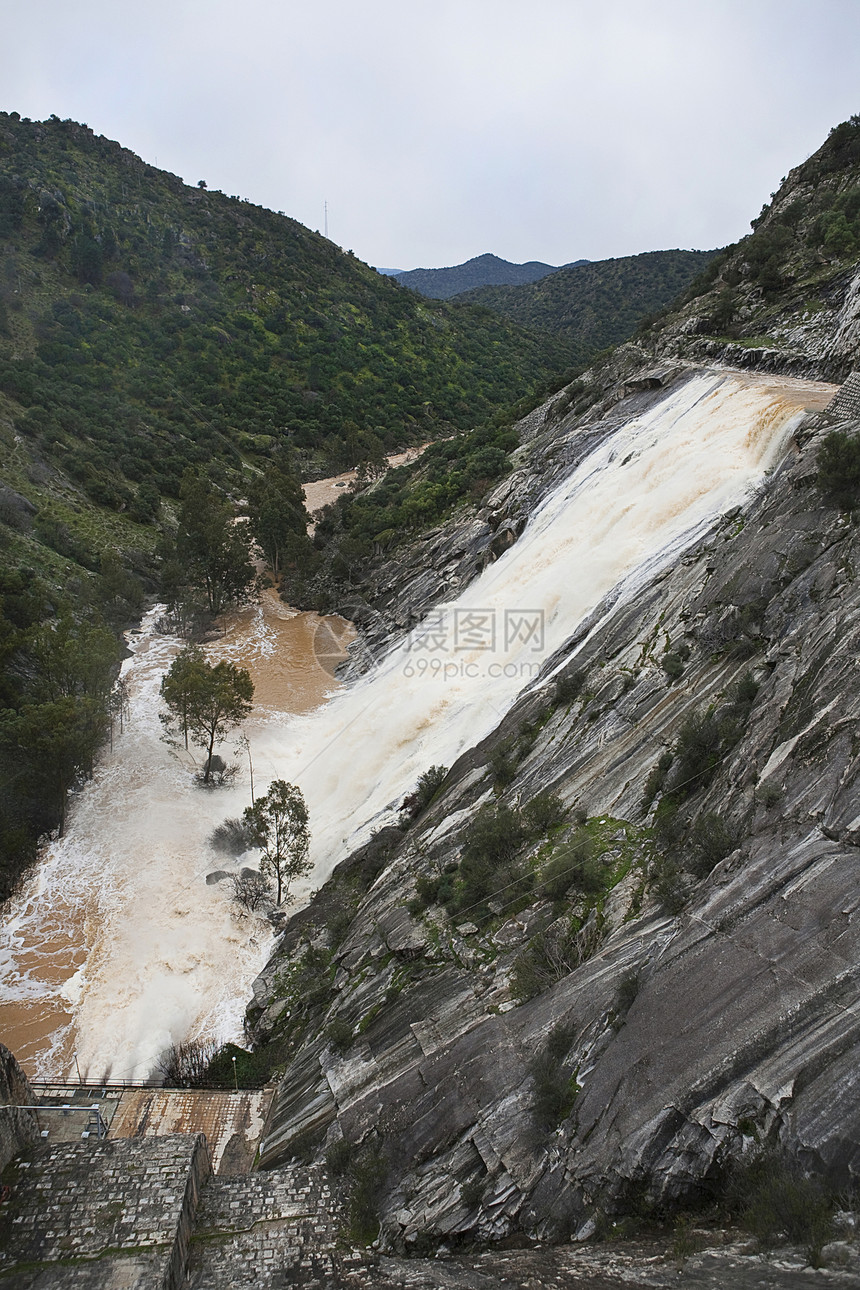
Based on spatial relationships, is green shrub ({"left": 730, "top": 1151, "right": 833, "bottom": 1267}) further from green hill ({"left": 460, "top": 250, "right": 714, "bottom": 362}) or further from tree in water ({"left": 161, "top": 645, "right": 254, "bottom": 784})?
green hill ({"left": 460, "top": 250, "right": 714, "bottom": 362})

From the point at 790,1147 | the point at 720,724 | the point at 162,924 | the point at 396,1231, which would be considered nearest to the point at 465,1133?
the point at 396,1231

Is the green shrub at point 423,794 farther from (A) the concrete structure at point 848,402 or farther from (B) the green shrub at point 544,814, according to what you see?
(A) the concrete structure at point 848,402

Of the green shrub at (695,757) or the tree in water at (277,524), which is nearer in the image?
the green shrub at (695,757)

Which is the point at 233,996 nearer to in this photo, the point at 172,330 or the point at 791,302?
the point at 791,302

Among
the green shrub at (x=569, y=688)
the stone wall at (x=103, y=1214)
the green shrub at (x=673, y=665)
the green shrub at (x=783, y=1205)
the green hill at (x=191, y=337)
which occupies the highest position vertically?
the green hill at (x=191, y=337)

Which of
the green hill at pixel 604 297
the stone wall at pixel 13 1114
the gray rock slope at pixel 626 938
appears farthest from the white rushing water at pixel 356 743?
the green hill at pixel 604 297

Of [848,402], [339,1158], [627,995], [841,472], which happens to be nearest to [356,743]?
[339,1158]
